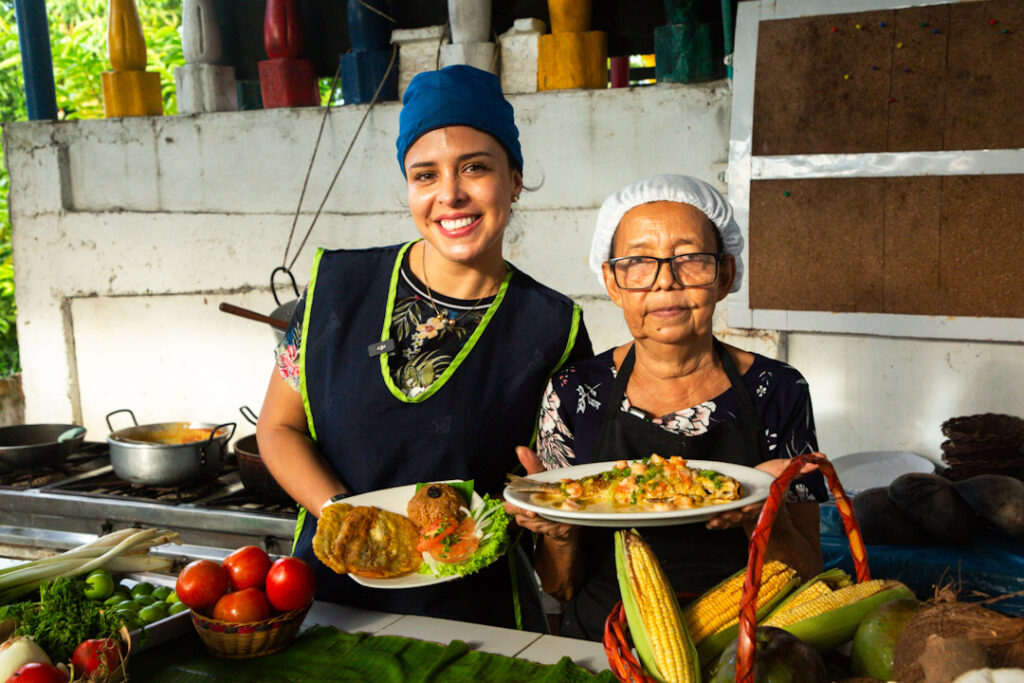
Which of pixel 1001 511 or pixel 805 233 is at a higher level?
pixel 805 233

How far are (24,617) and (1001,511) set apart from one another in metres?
3.41

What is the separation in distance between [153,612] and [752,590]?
1.52 metres

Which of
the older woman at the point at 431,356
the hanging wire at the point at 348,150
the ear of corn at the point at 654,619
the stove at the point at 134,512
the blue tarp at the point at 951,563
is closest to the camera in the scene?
the ear of corn at the point at 654,619

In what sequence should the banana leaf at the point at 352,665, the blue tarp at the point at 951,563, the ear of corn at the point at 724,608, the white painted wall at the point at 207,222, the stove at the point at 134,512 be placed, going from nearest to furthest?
the ear of corn at the point at 724,608
the banana leaf at the point at 352,665
the blue tarp at the point at 951,563
the stove at the point at 134,512
the white painted wall at the point at 207,222

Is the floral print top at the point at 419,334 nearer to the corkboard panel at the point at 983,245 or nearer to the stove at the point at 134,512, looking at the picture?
the stove at the point at 134,512

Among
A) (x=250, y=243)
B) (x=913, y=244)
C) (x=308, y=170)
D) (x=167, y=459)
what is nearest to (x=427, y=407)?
(x=167, y=459)

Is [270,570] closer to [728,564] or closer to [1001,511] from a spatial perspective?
[728,564]

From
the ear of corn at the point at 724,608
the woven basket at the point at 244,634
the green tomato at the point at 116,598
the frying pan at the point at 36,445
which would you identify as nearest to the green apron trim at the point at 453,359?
the woven basket at the point at 244,634

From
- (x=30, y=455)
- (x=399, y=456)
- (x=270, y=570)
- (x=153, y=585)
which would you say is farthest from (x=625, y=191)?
(x=30, y=455)

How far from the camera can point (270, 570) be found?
83.7 inches

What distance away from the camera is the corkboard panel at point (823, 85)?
13.7 feet

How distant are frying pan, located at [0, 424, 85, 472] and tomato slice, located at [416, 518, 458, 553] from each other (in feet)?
10.3

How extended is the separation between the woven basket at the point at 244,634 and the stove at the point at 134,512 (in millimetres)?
1838

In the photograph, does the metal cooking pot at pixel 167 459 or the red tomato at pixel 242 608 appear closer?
the red tomato at pixel 242 608
